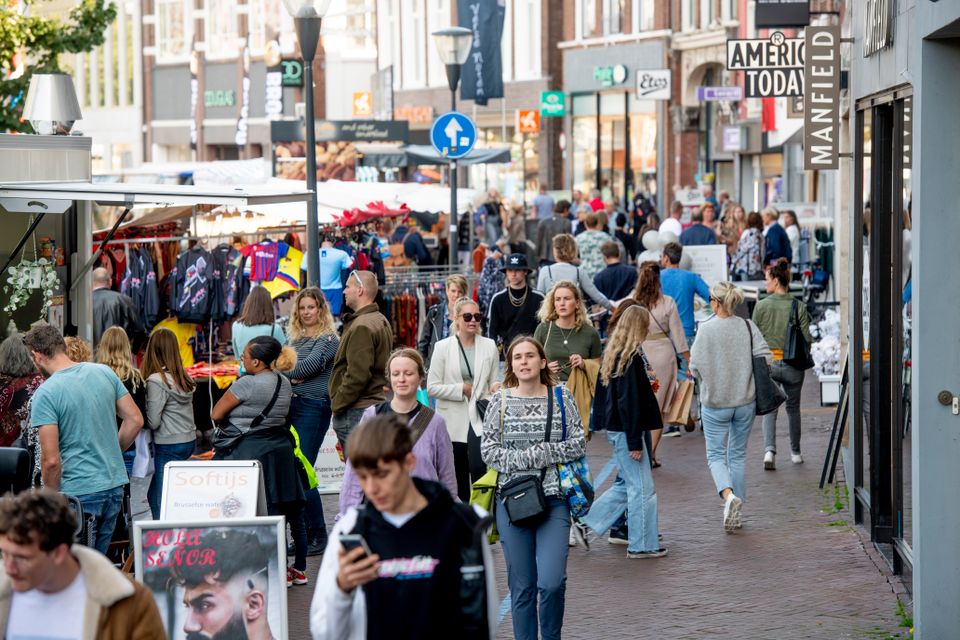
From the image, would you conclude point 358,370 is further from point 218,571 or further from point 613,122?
point 613,122

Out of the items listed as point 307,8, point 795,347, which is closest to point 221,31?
point 307,8

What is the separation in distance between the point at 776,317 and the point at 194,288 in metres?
6.51

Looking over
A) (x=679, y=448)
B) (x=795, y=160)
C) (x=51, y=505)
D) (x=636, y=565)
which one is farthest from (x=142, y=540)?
(x=795, y=160)

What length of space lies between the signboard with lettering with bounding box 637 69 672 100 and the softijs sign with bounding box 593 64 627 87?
10.6 metres

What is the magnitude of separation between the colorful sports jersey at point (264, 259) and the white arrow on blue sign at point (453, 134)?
314cm

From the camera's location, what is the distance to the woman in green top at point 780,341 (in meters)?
13.6

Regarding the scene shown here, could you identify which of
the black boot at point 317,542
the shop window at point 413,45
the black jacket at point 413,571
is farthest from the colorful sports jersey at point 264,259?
the shop window at point 413,45

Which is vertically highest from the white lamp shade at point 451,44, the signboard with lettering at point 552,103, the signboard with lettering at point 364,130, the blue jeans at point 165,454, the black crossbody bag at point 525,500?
the signboard with lettering at point 552,103

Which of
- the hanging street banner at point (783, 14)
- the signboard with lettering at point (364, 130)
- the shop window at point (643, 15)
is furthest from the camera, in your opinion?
the shop window at point (643, 15)

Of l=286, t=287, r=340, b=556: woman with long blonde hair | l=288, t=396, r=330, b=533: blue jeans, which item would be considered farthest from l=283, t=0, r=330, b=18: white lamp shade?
l=288, t=396, r=330, b=533: blue jeans

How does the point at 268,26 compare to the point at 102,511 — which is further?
the point at 268,26

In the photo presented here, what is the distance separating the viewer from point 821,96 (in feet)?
40.0

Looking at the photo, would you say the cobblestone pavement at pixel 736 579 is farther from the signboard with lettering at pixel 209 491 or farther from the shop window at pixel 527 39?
the shop window at pixel 527 39

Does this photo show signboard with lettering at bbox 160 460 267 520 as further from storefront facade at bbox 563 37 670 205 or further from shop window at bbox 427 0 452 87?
shop window at bbox 427 0 452 87
